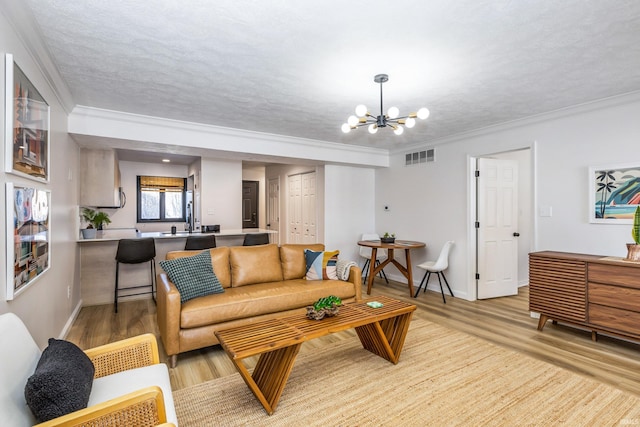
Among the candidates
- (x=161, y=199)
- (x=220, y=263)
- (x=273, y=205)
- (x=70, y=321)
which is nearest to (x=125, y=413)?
(x=220, y=263)

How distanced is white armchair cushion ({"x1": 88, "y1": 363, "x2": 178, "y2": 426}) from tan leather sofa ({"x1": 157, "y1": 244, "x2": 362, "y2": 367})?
1.00 m

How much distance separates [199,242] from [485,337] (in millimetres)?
3832

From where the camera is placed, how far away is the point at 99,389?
5.25ft

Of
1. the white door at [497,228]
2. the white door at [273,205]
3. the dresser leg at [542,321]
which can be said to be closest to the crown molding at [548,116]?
the white door at [497,228]

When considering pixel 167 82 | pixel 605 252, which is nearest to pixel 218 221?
pixel 167 82

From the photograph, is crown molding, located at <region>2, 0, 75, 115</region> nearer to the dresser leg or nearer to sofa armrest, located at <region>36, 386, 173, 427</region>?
sofa armrest, located at <region>36, 386, 173, 427</region>

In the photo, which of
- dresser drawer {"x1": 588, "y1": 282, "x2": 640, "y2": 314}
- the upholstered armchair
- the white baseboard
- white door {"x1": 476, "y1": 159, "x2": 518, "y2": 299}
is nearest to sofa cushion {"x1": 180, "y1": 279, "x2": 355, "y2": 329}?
the upholstered armchair

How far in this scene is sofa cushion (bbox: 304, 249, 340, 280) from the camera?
3945 mm

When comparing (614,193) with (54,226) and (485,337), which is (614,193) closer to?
(485,337)

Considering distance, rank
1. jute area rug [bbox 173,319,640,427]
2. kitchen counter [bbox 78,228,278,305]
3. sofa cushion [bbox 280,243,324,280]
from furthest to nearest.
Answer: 1. kitchen counter [bbox 78,228,278,305]
2. sofa cushion [bbox 280,243,324,280]
3. jute area rug [bbox 173,319,640,427]

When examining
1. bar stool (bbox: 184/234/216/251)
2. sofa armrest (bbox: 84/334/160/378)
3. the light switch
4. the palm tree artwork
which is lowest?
sofa armrest (bbox: 84/334/160/378)

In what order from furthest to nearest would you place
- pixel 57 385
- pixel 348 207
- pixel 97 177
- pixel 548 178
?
pixel 348 207, pixel 97 177, pixel 548 178, pixel 57 385

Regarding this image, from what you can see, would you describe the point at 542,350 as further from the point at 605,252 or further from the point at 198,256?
the point at 198,256

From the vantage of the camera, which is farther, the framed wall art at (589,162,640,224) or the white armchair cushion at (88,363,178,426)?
the framed wall art at (589,162,640,224)
